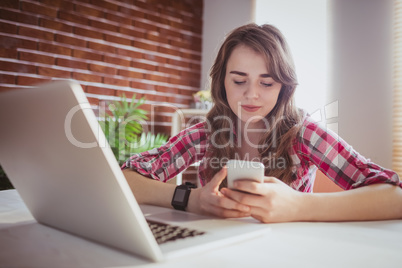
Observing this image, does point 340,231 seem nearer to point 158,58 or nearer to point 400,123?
point 400,123

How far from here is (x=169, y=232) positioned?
0.66 meters

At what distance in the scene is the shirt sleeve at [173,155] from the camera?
56.0 inches

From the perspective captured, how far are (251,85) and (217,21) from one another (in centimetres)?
372

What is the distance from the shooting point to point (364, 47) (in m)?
3.47

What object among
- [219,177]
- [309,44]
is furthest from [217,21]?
[219,177]

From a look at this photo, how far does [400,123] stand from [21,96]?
3452 mm

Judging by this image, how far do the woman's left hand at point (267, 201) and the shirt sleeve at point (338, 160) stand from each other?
345mm

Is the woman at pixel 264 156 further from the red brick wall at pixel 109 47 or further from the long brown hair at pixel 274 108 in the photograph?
the red brick wall at pixel 109 47

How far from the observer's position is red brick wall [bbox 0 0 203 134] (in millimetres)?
3475

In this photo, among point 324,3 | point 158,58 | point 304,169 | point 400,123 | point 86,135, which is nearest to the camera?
point 86,135

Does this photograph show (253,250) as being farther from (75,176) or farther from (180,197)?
(180,197)

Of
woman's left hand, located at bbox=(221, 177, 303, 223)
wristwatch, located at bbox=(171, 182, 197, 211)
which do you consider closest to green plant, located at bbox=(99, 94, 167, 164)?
wristwatch, located at bbox=(171, 182, 197, 211)

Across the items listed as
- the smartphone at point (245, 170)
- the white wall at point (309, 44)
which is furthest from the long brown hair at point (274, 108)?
the white wall at point (309, 44)

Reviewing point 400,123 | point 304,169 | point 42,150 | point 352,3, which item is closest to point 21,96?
point 42,150
